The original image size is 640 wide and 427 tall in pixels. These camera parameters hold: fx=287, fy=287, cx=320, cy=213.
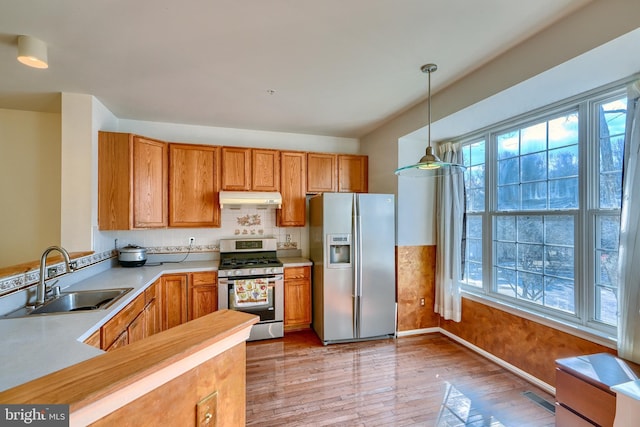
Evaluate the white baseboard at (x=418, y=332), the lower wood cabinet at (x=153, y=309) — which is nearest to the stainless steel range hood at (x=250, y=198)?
the lower wood cabinet at (x=153, y=309)

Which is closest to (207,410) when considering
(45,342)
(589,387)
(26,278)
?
(45,342)

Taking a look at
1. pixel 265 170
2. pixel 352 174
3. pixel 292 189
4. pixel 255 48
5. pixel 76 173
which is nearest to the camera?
pixel 255 48

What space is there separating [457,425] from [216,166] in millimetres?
3537

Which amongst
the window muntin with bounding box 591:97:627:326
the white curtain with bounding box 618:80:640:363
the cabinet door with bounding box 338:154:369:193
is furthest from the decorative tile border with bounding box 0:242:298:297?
the white curtain with bounding box 618:80:640:363

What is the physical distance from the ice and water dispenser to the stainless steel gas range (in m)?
0.67

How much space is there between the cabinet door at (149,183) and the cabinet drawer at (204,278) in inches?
29.1

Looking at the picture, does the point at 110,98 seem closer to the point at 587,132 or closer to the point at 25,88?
the point at 25,88

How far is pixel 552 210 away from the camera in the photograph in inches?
99.4

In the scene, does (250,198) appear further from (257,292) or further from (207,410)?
(207,410)

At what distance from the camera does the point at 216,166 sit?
3.68 metres

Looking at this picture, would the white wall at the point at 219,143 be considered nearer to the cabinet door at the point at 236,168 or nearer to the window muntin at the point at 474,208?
the cabinet door at the point at 236,168

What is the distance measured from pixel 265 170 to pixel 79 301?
235 centimetres

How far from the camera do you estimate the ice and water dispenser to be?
3439 millimetres

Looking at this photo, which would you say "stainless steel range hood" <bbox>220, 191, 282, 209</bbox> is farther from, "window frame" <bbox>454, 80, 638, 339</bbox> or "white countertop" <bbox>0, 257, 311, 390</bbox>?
"window frame" <bbox>454, 80, 638, 339</bbox>
